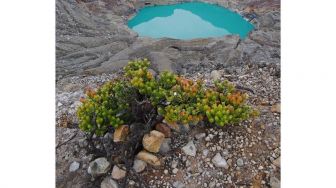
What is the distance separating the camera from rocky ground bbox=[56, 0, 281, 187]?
3.09m

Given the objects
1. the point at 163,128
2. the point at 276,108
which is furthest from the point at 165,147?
the point at 276,108

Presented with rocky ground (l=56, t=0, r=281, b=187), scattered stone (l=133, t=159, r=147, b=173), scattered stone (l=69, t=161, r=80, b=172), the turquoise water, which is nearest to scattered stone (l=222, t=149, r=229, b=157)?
rocky ground (l=56, t=0, r=281, b=187)

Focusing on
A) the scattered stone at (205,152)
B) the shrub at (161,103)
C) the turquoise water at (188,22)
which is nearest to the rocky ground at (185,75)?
the scattered stone at (205,152)

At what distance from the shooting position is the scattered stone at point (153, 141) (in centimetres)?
305

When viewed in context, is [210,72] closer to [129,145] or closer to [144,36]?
[144,36]

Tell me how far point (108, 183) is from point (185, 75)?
1.39m

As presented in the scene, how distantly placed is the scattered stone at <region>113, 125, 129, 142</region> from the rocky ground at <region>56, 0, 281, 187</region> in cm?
20

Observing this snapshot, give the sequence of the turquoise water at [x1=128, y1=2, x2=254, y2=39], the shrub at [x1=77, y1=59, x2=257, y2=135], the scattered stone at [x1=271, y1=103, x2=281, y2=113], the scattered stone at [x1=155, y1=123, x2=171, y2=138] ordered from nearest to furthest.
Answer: the shrub at [x1=77, y1=59, x2=257, y2=135]
the scattered stone at [x1=155, y1=123, x2=171, y2=138]
the scattered stone at [x1=271, y1=103, x2=281, y2=113]
the turquoise water at [x1=128, y1=2, x2=254, y2=39]

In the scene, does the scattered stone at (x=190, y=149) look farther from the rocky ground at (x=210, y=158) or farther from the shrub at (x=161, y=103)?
the shrub at (x=161, y=103)

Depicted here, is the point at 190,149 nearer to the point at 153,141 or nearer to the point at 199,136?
the point at 199,136

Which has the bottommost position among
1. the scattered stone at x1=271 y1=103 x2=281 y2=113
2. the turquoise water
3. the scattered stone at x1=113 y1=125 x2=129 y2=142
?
the scattered stone at x1=271 y1=103 x2=281 y2=113

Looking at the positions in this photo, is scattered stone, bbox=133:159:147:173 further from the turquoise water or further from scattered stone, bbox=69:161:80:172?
the turquoise water

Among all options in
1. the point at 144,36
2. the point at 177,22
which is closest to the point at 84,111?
the point at 144,36

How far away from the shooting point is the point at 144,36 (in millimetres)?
4641
